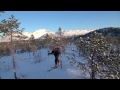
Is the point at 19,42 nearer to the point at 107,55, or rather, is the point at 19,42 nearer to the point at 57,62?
the point at 57,62

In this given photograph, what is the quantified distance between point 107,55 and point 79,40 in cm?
115

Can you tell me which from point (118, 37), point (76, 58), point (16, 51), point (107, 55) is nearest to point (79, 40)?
point (76, 58)
